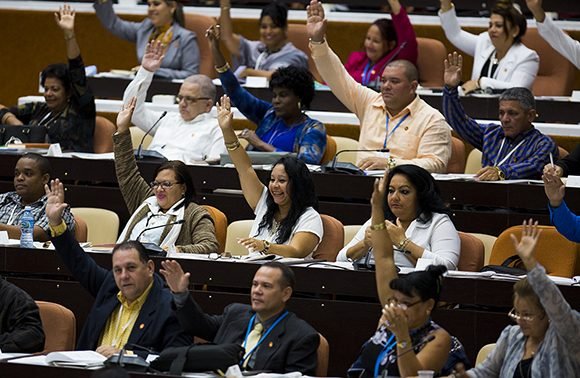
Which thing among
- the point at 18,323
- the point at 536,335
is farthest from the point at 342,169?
the point at 536,335

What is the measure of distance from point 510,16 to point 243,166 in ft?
7.45

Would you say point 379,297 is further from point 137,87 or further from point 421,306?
point 137,87

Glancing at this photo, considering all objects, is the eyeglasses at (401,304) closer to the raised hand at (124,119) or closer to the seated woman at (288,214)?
the seated woman at (288,214)

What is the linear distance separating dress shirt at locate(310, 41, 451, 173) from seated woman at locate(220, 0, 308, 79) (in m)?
1.06

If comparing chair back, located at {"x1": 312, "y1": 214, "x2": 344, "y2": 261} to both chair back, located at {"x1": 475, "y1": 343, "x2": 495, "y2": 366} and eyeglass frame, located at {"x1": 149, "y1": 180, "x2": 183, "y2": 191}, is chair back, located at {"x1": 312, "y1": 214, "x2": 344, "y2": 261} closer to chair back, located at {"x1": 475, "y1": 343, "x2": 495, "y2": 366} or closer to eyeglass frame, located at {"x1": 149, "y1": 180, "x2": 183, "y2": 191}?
eyeglass frame, located at {"x1": 149, "y1": 180, "x2": 183, "y2": 191}

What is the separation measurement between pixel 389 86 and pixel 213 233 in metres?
1.21

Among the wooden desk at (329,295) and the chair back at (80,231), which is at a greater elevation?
the chair back at (80,231)

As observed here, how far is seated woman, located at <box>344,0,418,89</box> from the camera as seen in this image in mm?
7594

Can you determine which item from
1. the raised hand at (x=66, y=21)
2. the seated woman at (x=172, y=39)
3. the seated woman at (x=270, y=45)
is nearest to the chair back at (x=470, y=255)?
the seated woman at (x=270, y=45)

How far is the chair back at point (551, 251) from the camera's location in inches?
212

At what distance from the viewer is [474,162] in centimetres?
685

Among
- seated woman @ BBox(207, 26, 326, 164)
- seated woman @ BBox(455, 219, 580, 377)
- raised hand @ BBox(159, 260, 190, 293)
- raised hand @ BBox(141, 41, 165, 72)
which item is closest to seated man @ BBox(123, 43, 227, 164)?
raised hand @ BBox(141, 41, 165, 72)

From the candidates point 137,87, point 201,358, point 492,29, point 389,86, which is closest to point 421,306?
point 201,358

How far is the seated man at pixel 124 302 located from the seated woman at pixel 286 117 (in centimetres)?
151
